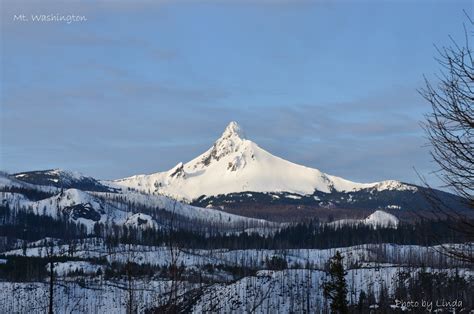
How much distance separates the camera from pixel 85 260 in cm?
18988

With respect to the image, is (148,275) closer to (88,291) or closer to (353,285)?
(88,291)

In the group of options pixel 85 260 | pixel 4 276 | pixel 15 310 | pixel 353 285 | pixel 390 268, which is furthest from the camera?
pixel 85 260

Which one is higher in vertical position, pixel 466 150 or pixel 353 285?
pixel 466 150

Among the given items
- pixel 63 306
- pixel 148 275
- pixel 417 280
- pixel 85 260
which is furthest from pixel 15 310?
pixel 417 280

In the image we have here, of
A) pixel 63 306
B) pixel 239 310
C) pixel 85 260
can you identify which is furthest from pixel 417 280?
pixel 85 260

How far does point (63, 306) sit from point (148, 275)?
967 inches

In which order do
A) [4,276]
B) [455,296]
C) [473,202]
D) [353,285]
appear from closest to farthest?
[473,202]
[455,296]
[353,285]
[4,276]

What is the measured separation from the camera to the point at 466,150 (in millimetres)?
12703

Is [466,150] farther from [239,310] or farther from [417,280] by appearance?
[417,280]

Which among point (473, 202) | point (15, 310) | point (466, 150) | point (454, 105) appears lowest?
point (15, 310)

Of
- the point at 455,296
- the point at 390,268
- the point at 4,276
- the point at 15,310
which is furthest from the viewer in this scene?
the point at 4,276

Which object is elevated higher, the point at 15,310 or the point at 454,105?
the point at 454,105

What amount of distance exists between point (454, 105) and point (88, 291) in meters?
137

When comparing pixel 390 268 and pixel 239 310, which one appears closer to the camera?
pixel 239 310
